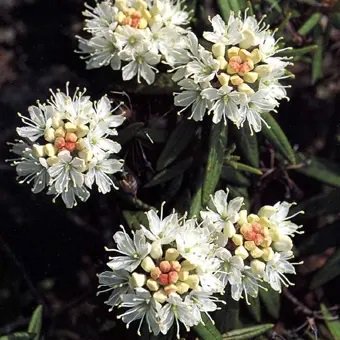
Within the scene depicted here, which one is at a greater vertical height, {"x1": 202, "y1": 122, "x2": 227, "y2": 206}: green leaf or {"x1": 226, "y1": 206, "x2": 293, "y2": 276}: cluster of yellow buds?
{"x1": 202, "y1": 122, "x2": 227, "y2": 206}: green leaf

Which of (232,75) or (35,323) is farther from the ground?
(232,75)

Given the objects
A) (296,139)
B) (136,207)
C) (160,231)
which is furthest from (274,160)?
(160,231)

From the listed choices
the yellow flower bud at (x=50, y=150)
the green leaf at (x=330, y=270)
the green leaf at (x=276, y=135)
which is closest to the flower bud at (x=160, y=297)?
the yellow flower bud at (x=50, y=150)

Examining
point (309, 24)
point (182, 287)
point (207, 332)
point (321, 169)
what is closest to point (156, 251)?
point (182, 287)

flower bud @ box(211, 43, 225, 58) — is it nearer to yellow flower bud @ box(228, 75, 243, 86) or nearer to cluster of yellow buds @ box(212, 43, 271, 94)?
cluster of yellow buds @ box(212, 43, 271, 94)

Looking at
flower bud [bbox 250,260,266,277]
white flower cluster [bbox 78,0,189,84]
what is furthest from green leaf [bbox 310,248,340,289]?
white flower cluster [bbox 78,0,189,84]

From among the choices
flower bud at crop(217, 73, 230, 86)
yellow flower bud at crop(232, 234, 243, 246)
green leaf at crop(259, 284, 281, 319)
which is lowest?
green leaf at crop(259, 284, 281, 319)

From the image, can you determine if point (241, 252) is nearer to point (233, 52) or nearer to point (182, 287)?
point (182, 287)
